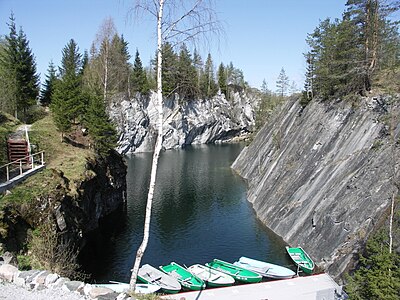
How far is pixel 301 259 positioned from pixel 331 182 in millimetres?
7110

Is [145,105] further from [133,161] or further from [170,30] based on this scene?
[170,30]

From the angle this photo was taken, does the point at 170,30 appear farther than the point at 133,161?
No

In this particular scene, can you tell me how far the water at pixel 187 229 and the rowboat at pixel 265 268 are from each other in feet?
5.92

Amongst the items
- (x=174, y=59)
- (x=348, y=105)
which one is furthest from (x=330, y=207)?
(x=174, y=59)

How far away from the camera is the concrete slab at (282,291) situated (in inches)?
770

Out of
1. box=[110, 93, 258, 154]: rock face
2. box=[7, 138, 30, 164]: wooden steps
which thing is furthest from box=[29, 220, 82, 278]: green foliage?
box=[110, 93, 258, 154]: rock face

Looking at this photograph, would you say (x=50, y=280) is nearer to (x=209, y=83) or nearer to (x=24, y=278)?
(x=24, y=278)

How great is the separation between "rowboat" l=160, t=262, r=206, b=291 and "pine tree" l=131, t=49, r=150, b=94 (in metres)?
62.1

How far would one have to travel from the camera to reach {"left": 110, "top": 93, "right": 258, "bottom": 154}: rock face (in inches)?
3211

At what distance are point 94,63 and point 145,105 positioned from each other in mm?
35120

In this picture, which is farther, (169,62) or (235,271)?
(235,271)

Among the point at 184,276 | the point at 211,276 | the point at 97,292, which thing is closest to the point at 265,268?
the point at 211,276

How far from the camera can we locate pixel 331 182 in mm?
28250

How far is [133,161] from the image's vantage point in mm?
72250
